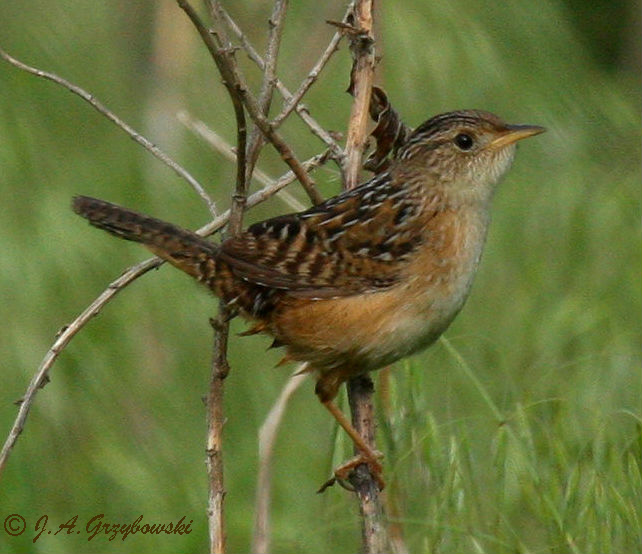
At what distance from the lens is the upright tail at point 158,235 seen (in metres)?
3.79

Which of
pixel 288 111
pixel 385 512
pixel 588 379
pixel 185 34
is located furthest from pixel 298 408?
pixel 185 34

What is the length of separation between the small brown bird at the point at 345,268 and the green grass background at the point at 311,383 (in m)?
0.14

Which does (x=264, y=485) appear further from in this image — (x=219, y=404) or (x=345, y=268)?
(x=345, y=268)

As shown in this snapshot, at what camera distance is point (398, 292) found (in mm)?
3900

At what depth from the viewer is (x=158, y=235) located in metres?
3.79

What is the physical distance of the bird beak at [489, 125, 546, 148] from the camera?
4055 millimetres

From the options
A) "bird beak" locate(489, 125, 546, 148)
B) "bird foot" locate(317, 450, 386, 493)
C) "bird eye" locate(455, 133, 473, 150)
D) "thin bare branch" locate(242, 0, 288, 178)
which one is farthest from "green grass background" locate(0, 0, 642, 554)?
"thin bare branch" locate(242, 0, 288, 178)

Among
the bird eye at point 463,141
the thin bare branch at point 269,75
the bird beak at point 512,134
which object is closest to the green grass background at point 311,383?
the bird eye at point 463,141

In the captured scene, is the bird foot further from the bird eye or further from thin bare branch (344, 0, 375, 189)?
the bird eye

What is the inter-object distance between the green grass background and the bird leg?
45 millimetres

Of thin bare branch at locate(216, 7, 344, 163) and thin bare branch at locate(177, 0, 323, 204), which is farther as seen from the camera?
thin bare branch at locate(216, 7, 344, 163)

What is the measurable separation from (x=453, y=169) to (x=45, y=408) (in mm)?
1802

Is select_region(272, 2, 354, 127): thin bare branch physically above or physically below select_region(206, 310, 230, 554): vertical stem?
above

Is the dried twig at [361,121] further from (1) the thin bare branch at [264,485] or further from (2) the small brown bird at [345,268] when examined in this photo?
(1) the thin bare branch at [264,485]
